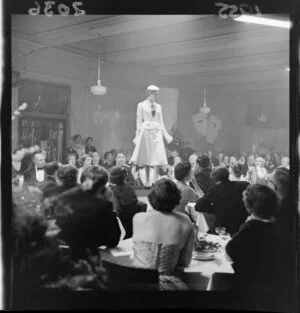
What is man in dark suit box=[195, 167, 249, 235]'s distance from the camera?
2596mm

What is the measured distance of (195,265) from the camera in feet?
8.08

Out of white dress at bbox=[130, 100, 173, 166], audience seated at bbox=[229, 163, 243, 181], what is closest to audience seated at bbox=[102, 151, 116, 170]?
white dress at bbox=[130, 100, 173, 166]

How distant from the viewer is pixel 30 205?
8.43 feet

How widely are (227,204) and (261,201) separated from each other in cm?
21

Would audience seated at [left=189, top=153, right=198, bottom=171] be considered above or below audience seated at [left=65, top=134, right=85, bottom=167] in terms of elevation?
below

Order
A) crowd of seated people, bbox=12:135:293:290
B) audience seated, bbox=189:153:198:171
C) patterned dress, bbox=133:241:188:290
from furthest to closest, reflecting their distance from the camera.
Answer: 1. audience seated, bbox=189:153:198:171
2. crowd of seated people, bbox=12:135:293:290
3. patterned dress, bbox=133:241:188:290

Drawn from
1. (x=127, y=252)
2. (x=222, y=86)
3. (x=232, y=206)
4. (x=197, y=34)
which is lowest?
(x=127, y=252)

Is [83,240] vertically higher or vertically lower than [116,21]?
lower

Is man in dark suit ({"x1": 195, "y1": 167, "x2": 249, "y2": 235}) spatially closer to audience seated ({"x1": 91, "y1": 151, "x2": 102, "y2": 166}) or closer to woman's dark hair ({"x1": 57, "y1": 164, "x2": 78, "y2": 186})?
audience seated ({"x1": 91, "y1": 151, "x2": 102, "y2": 166})

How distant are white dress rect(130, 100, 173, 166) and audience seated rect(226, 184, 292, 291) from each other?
0.60m

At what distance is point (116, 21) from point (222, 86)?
0.78m

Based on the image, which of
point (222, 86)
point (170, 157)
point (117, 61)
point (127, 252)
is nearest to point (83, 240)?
point (127, 252)

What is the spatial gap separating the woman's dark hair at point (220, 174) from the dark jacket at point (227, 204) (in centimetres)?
3

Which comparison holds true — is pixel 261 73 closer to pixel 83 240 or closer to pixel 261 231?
pixel 261 231
